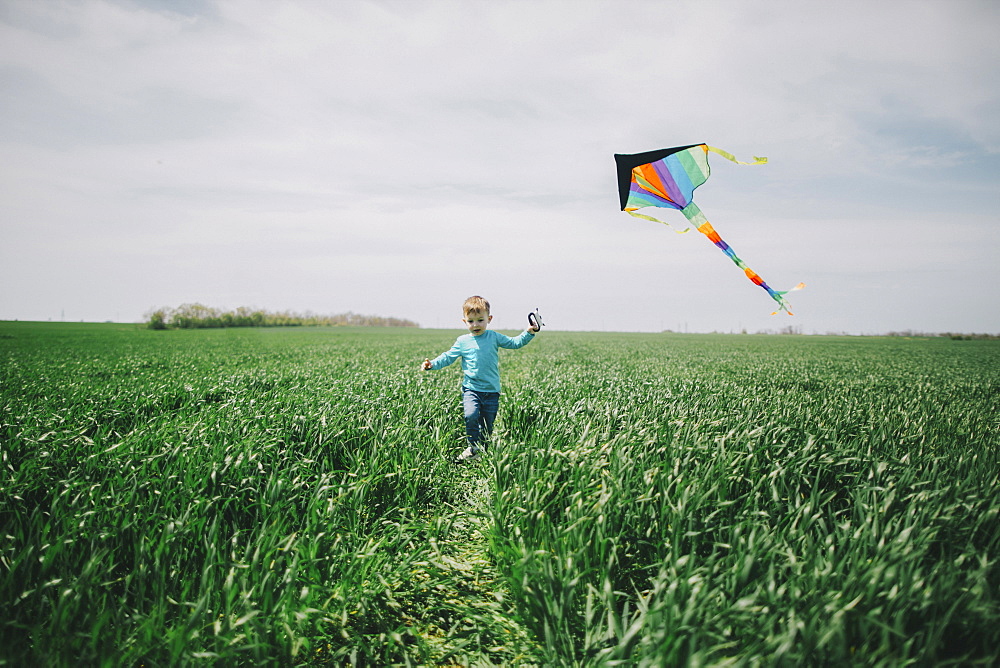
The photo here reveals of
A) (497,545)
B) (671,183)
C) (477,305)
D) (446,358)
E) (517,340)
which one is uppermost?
(671,183)

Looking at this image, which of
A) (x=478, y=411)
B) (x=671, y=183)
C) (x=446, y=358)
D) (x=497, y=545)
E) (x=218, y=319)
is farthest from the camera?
(x=218, y=319)

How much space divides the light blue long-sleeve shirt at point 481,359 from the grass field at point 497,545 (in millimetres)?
905

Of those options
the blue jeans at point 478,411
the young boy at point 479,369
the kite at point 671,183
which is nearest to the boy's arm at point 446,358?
the young boy at point 479,369

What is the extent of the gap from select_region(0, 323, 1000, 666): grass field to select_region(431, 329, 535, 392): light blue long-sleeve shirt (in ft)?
2.97

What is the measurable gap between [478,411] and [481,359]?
705mm

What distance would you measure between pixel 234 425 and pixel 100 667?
2939 mm

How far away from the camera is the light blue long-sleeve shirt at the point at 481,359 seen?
6062 mm

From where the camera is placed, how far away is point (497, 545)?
334 cm

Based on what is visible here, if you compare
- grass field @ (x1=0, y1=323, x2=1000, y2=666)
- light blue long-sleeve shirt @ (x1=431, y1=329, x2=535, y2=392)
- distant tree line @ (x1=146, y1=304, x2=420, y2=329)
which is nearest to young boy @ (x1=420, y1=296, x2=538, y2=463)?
light blue long-sleeve shirt @ (x1=431, y1=329, x2=535, y2=392)

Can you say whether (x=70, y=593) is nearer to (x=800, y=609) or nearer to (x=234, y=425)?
(x=234, y=425)

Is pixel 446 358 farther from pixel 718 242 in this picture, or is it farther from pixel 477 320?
pixel 718 242

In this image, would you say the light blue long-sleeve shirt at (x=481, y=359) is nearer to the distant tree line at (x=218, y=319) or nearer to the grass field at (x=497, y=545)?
the grass field at (x=497, y=545)

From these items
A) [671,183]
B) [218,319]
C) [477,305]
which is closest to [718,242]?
[671,183]

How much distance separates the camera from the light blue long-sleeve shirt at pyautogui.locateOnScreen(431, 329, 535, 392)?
239 inches
